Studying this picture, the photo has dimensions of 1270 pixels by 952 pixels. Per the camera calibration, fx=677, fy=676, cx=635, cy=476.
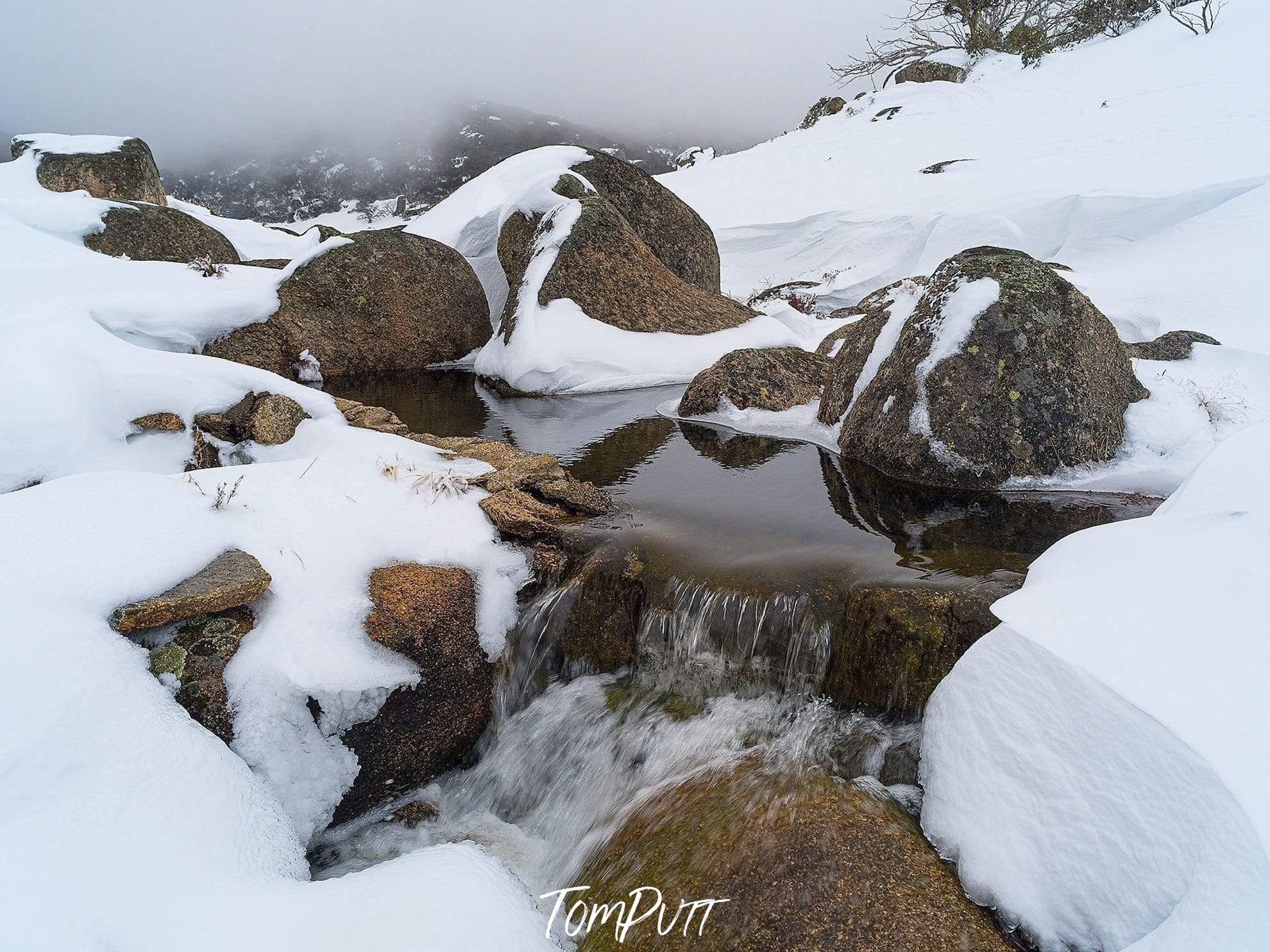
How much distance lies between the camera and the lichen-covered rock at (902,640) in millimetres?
2975

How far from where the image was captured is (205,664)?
2.80 meters

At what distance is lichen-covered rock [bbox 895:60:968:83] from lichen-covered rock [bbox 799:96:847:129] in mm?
2030

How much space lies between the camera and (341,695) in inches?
116

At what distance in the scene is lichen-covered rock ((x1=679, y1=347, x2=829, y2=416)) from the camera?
22.1ft

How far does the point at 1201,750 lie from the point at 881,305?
5174mm

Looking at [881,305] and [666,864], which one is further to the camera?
[881,305]

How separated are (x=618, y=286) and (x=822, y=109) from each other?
62.2 feet

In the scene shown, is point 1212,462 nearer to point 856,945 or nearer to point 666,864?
point 856,945

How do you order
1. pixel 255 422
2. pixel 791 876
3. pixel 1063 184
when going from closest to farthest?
pixel 791 876, pixel 255 422, pixel 1063 184

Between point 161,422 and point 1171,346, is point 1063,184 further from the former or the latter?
point 161,422

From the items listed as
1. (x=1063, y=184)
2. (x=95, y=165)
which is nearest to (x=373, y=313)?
(x=95, y=165)

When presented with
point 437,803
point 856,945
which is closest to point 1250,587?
point 856,945

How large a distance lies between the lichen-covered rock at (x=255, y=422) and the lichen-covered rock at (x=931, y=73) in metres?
21.4

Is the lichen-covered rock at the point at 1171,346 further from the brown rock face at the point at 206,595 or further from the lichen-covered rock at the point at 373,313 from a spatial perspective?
the lichen-covered rock at the point at 373,313
